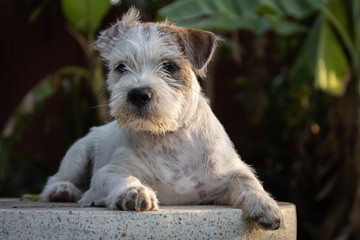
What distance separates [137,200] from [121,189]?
190mm

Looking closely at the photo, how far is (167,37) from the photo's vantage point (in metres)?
3.49

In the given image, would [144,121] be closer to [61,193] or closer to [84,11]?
[61,193]

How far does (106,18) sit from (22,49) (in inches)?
68.3

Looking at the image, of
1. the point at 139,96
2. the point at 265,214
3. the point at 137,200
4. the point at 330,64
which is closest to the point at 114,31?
the point at 139,96

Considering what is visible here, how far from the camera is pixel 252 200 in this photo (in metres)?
3.06

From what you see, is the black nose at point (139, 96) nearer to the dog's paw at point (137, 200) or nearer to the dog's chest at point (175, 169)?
the dog's chest at point (175, 169)

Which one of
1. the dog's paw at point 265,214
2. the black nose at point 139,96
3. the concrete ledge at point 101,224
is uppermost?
the black nose at point 139,96

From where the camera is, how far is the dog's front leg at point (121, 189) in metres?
2.83

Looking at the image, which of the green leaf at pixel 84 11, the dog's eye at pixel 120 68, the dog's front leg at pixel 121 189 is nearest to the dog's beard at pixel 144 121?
the dog's front leg at pixel 121 189

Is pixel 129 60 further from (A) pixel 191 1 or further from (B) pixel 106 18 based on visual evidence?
(B) pixel 106 18

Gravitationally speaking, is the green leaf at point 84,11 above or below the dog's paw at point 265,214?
above

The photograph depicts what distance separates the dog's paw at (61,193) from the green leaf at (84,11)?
433 centimetres

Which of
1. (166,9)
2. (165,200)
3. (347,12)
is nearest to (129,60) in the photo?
(165,200)

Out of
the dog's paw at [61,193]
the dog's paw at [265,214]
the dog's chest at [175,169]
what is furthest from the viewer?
the dog's paw at [61,193]
